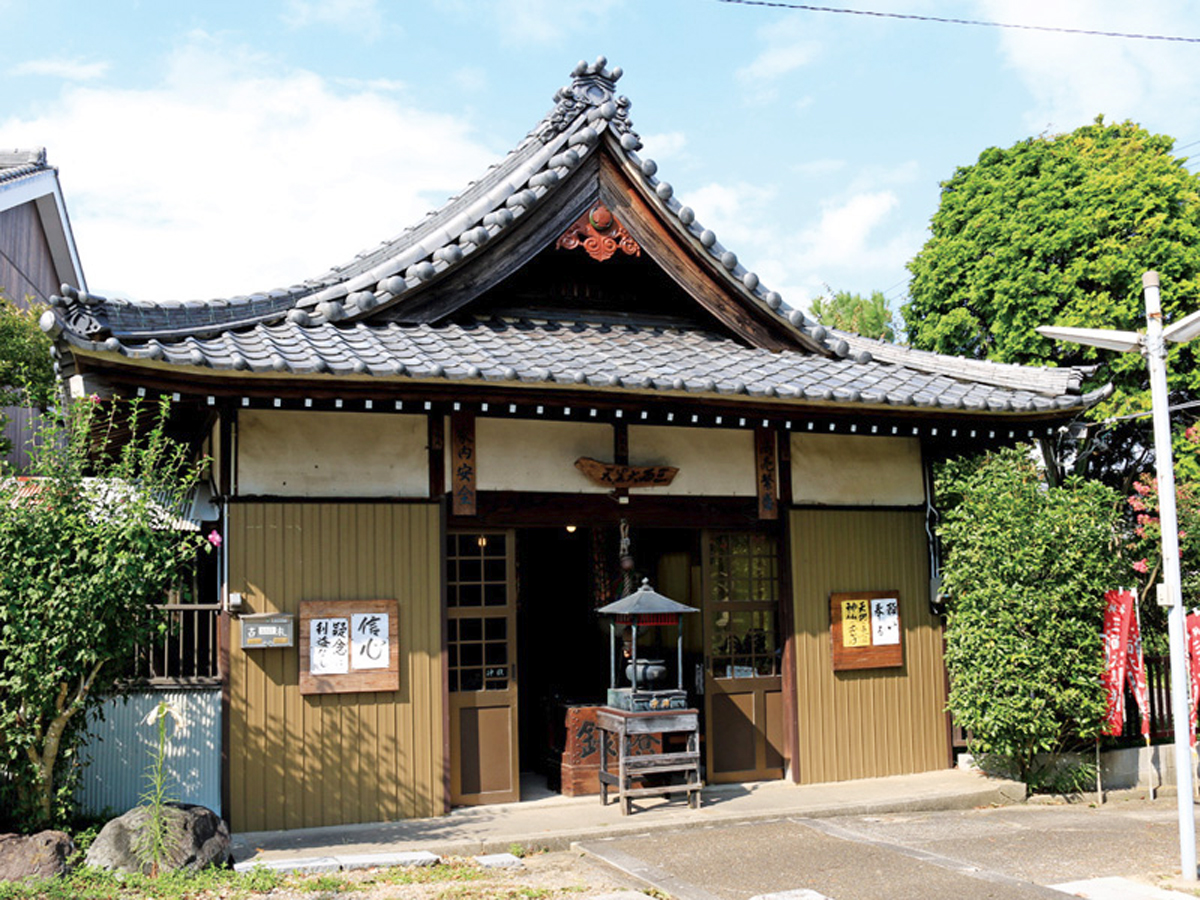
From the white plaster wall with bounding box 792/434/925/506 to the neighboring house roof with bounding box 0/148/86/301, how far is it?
16.3 metres

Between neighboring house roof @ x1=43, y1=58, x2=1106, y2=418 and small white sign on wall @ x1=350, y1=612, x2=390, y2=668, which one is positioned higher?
neighboring house roof @ x1=43, y1=58, x2=1106, y2=418

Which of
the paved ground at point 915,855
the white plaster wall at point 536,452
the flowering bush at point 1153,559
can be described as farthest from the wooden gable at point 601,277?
the paved ground at point 915,855

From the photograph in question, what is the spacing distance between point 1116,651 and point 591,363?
6065 mm

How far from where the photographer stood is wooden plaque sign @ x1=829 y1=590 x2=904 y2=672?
37.7 ft

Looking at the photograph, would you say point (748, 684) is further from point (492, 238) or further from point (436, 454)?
point (492, 238)

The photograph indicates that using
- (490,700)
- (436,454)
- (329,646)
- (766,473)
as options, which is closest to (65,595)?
(329,646)

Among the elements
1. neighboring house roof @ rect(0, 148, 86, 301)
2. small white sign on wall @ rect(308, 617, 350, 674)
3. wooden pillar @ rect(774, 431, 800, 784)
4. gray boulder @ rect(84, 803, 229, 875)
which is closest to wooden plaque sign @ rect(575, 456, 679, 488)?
wooden pillar @ rect(774, 431, 800, 784)

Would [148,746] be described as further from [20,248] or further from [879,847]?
[20,248]

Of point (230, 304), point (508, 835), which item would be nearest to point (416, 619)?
point (508, 835)

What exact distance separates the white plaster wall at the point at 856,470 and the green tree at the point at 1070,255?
Result: 10630 millimetres

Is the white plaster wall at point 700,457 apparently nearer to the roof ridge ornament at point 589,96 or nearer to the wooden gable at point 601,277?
the wooden gable at point 601,277

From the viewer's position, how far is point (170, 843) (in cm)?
751

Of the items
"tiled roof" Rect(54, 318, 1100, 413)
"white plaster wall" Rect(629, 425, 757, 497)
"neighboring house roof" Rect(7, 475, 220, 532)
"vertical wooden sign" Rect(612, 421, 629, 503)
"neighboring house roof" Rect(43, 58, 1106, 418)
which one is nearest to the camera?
"neighboring house roof" Rect(7, 475, 220, 532)

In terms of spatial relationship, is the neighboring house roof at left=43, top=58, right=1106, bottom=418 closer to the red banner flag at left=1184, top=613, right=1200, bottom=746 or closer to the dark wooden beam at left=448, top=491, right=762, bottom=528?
the dark wooden beam at left=448, top=491, right=762, bottom=528
